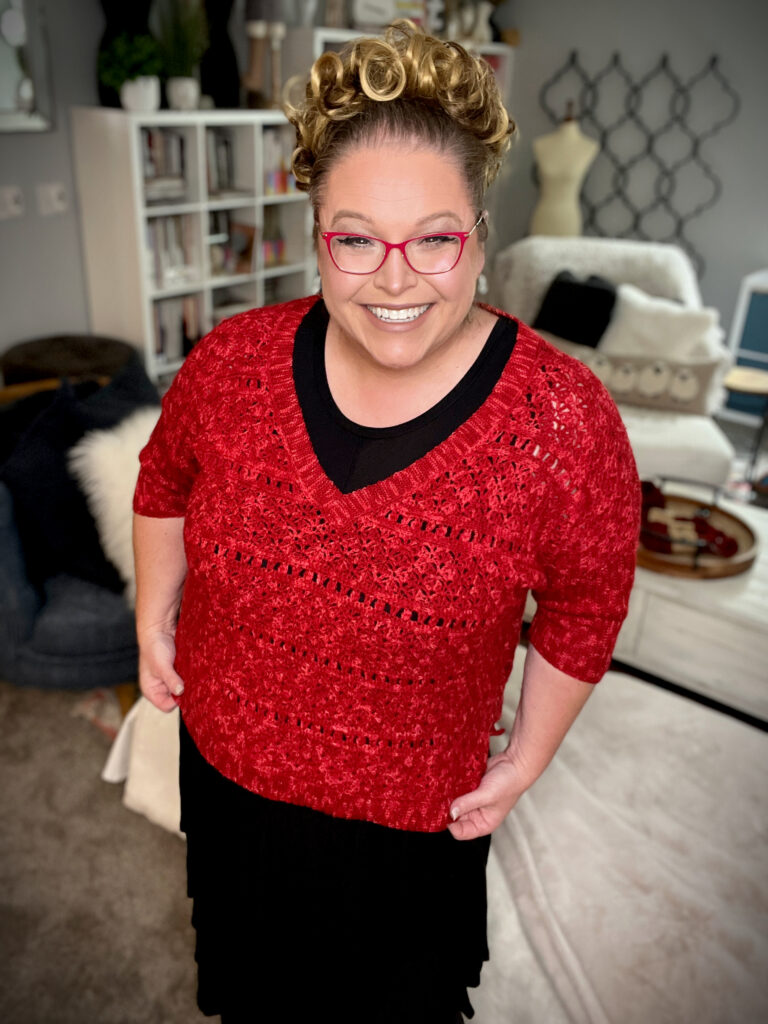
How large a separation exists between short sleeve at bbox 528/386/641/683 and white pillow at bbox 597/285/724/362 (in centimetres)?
261

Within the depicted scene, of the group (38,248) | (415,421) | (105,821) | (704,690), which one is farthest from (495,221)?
(415,421)

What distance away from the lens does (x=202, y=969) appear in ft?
3.99

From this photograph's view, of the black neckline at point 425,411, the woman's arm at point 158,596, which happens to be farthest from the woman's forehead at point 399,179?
the woman's arm at point 158,596

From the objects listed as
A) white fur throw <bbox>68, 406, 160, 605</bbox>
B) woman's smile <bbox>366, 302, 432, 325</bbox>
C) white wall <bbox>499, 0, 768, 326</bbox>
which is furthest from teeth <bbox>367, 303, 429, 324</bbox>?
white wall <bbox>499, 0, 768, 326</bbox>

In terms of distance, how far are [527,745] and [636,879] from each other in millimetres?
390

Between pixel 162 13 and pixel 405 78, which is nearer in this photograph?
pixel 405 78

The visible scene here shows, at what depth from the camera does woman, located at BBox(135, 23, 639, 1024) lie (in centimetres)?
89

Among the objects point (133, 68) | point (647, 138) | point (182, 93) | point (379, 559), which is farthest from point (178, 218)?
point (379, 559)

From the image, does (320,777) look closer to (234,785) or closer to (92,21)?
(234,785)

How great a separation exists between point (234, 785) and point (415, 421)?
1.65ft

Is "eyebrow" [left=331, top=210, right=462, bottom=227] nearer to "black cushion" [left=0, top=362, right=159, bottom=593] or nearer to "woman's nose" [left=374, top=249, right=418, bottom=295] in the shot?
"woman's nose" [left=374, top=249, right=418, bottom=295]

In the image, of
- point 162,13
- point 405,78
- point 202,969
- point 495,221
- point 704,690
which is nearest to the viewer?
point 405,78

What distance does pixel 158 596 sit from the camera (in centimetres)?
122

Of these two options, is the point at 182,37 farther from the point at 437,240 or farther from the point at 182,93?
the point at 437,240
